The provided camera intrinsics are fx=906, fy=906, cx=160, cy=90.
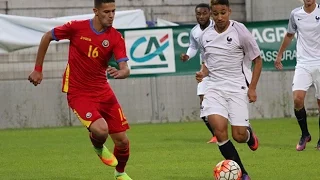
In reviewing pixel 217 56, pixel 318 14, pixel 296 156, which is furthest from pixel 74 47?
pixel 318 14

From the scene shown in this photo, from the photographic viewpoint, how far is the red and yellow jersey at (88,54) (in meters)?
10.3

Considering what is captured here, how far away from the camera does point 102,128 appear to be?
33.4 feet

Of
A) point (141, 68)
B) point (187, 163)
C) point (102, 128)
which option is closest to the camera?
point (102, 128)

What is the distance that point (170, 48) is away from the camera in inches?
821

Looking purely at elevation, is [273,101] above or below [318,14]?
below

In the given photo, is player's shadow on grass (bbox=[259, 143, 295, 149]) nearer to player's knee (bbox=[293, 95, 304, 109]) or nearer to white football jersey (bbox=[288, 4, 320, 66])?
player's knee (bbox=[293, 95, 304, 109])

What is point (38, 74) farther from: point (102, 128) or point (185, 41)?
point (185, 41)

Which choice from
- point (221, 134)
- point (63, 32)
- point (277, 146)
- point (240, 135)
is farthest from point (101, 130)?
point (277, 146)

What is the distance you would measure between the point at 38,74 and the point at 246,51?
2.40 metres

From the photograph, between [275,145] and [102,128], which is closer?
[102,128]

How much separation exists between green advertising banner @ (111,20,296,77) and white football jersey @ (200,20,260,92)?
10146 millimetres

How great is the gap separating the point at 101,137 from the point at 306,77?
15.7ft

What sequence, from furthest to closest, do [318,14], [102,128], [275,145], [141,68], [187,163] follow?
[141,68]
[275,145]
[318,14]
[187,163]
[102,128]

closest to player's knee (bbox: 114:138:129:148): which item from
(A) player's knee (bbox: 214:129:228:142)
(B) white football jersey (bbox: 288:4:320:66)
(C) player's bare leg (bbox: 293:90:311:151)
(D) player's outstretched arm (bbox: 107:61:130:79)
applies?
(D) player's outstretched arm (bbox: 107:61:130:79)
